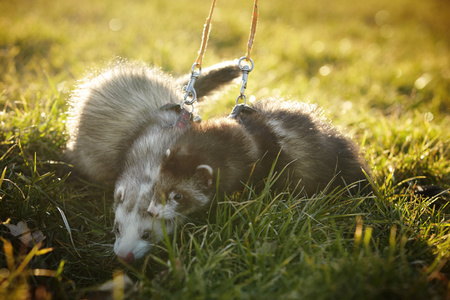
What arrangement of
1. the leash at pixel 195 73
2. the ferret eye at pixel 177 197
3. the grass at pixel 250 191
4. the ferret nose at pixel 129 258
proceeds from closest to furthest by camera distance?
the grass at pixel 250 191 < the ferret nose at pixel 129 258 < the ferret eye at pixel 177 197 < the leash at pixel 195 73

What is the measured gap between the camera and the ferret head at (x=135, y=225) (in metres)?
1.88

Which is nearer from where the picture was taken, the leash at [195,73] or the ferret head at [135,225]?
the ferret head at [135,225]

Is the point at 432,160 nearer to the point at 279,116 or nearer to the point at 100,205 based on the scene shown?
the point at 279,116

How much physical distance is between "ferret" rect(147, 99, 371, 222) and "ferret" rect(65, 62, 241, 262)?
11 centimetres

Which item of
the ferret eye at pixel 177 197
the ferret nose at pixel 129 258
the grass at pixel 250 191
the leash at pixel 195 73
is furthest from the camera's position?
the leash at pixel 195 73

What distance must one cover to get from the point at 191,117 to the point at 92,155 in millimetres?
840

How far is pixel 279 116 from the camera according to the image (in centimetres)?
253

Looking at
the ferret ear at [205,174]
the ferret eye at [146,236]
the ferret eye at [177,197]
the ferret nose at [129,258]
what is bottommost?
the ferret nose at [129,258]

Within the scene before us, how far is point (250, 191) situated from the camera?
2180 millimetres

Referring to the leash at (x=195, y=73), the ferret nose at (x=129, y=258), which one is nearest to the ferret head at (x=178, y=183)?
the ferret nose at (x=129, y=258)

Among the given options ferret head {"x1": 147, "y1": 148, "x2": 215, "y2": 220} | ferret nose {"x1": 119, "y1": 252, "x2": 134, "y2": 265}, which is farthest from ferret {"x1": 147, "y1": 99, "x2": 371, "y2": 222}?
ferret nose {"x1": 119, "y1": 252, "x2": 134, "y2": 265}

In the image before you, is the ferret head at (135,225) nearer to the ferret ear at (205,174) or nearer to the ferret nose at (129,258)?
the ferret nose at (129,258)

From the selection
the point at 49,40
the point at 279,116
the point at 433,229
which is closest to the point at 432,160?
the point at 433,229

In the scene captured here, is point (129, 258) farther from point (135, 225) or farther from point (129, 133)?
point (129, 133)
